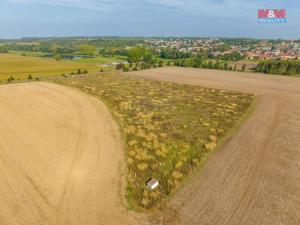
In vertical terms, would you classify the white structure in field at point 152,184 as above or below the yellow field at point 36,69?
below

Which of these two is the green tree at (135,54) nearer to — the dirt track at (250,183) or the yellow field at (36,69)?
the yellow field at (36,69)

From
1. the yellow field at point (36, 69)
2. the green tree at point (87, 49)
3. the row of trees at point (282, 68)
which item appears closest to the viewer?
the yellow field at point (36, 69)

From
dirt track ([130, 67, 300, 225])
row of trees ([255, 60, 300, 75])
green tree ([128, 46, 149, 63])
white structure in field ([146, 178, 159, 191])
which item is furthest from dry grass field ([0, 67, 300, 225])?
green tree ([128, 46, 149, 63])

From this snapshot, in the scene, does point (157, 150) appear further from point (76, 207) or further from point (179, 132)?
point (76, 207)

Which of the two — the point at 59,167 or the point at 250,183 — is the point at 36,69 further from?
the point at 250,183

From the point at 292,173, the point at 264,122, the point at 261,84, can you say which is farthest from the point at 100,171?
the point at 261,84

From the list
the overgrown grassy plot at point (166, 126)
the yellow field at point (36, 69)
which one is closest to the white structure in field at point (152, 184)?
the overgrown grassy plot at point (166, 126)

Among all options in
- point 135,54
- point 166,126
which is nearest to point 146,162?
point 166,126

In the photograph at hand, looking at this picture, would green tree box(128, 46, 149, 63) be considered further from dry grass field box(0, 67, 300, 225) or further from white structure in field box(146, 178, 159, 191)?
white structure in field box(146, 178, 159, 191)
